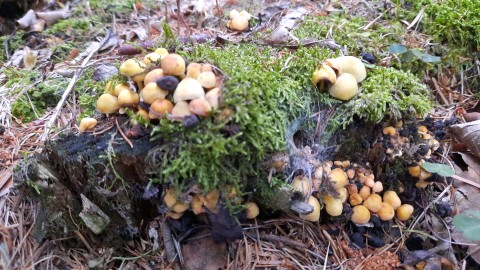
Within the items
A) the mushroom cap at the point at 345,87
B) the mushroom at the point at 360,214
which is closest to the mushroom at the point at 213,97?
the mushroom cap at the point at 345,87

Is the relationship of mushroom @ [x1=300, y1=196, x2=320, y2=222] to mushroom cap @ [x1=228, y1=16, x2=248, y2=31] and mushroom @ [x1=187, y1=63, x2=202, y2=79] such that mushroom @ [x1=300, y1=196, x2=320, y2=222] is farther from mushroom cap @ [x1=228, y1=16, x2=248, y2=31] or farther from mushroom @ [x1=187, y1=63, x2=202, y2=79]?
mushroom cap @ [x1=228, y1=16, x2=248, y2=31]

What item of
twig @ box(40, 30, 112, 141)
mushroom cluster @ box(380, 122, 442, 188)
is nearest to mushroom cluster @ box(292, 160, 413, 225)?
mushroom cluster @ box(380, 122, 442, 188)

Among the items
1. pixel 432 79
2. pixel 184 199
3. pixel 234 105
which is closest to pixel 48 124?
pixel 184 199

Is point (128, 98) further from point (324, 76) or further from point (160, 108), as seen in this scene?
point (324, 76)

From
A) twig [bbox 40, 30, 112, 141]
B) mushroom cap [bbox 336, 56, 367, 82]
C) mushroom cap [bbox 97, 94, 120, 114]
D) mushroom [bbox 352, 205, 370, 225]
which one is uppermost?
mushroom cap [bbox 336, 56, 367, 82]

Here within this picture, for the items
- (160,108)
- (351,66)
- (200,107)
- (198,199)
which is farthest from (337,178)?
(160,108)

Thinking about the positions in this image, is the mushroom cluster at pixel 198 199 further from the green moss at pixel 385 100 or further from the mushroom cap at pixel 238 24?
the mushroom cap at pixel 238 24

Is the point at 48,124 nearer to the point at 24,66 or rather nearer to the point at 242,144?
the point at 24,66
